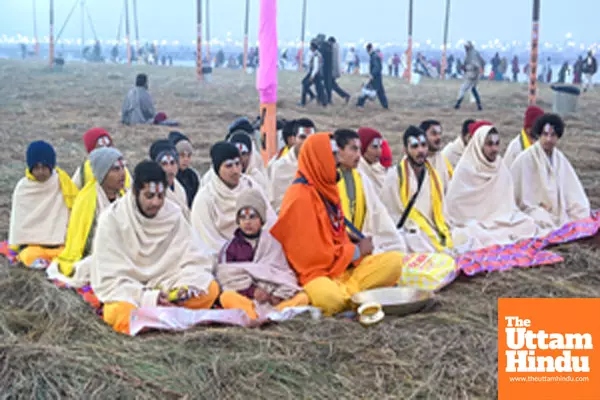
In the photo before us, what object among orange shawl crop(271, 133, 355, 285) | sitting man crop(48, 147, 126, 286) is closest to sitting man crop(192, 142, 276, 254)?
sitting man crop(48, 147, 126, 286)

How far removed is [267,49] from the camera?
24.9 feet

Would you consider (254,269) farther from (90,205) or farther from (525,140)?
(525,140)

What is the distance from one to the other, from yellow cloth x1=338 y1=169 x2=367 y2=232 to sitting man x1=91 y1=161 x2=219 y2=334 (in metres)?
1.15

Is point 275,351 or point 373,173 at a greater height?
point 373,173

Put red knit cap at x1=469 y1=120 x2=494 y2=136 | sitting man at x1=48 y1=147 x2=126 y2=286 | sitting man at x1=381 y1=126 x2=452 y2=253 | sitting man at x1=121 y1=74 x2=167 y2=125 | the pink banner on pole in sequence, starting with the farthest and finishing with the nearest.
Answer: sitting man at x1=121 y1=74 x2=167 y2=125 < the pink banner on pole < red knit cap at x1=469 y1=120 x2=494 y2=136 < sitting man at x1=381 y1=126 x2=452 y2=253 < sitting man at x1=48 y1=147 x2=126 y2=286

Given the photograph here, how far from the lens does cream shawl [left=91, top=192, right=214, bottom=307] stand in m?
4.11

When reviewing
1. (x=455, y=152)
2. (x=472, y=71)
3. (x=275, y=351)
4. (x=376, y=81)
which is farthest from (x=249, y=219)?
(x=472, y=71)

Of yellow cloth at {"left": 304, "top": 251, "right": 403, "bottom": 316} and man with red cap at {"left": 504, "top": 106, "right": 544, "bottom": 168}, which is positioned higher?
man with red cap at {"left": 504, "top": 106, "right": 544, "bottom": 168}

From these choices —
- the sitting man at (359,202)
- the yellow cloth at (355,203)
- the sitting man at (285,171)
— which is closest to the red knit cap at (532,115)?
the sitting man at (285,171)

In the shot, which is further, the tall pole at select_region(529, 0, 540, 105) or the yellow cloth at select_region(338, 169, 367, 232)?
the tall pole at select_region(529, 0, 540, 105)

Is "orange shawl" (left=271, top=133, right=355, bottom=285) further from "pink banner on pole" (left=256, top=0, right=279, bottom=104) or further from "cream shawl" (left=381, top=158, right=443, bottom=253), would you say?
"pink banner on pole" (left=256, top=0, right=279, bottom=104)

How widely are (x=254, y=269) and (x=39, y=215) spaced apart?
6.34ft

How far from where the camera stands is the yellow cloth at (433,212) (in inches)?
223

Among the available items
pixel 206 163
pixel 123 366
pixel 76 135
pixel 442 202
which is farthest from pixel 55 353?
pixel 76 135
